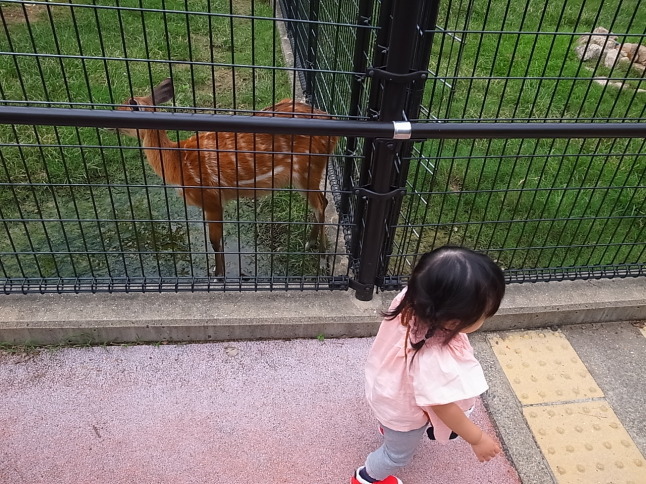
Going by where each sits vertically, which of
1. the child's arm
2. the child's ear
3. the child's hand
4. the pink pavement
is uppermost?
the child's ear

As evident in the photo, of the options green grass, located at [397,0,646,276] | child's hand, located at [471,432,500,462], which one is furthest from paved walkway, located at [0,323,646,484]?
green grass, located at [397,0,646,276]

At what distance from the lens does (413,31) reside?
77.7 inches

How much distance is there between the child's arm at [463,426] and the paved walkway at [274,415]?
20.6 inches

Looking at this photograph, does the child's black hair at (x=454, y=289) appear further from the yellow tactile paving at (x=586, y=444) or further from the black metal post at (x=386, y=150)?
the yellow tactile paving at (x=586, y=444)

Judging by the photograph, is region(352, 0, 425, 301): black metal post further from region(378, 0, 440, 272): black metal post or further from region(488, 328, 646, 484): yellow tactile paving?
region(488, 328, 646, 484): yellow tactile paving

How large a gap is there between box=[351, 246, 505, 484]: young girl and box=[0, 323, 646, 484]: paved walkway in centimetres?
48

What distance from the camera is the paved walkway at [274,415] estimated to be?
2.20m

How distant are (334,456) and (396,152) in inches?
48.9

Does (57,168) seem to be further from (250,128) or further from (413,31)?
(413,31)

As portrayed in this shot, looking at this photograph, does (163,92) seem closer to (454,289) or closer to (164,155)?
(164,155)

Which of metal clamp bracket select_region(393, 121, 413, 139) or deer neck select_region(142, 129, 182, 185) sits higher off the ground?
metal clamp bracket select_region(393, 121, 413, 139)

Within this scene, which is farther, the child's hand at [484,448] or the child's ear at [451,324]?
the child's hand at [484,448]

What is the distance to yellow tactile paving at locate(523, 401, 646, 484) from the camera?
2250 mm

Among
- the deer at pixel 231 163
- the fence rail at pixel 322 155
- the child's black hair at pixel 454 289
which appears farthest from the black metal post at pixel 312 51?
the child's black hair at pixel 454 289
